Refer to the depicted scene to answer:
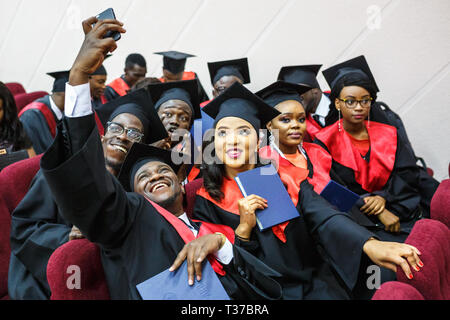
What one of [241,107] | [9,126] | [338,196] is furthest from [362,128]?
[9,126]

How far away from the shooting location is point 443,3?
12.0 ft

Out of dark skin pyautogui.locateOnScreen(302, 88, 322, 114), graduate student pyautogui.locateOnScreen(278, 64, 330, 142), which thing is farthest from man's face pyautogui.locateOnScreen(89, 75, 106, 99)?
dark skin pyautogui.locateOnScreen(302, 88, 322, 114)

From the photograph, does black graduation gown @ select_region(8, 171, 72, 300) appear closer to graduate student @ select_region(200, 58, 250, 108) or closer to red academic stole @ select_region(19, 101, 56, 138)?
graduate student @ select_region(200, 58, 250, 108)

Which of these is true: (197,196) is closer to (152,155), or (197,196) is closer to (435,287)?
(152,155)

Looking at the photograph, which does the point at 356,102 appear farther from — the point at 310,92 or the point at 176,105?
the point at 176,105

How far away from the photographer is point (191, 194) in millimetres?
2211

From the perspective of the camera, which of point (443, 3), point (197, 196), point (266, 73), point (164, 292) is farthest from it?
point (266, 73)

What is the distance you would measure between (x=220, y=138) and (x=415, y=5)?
9.71ft

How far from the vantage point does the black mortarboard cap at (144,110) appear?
95.9 inches

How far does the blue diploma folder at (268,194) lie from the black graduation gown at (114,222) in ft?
1.14

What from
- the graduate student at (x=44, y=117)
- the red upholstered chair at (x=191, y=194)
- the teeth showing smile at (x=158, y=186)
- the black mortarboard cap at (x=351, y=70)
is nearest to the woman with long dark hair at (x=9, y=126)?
the graduate student at (x=44, y=117)

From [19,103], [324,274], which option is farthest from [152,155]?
[19,103]

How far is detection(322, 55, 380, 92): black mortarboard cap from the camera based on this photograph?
276cm

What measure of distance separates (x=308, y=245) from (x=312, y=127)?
5.11ft
